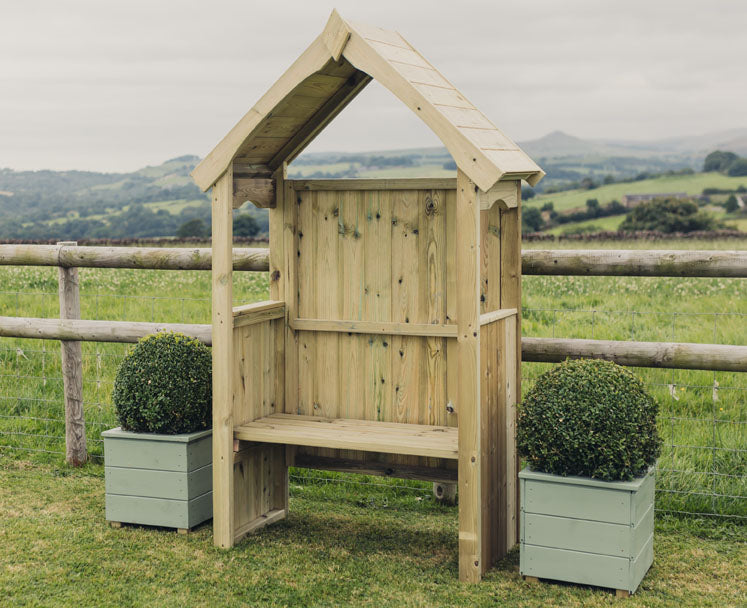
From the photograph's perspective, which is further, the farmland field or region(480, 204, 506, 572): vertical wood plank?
the farmland field

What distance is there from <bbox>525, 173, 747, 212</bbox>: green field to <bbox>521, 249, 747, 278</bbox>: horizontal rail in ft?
135

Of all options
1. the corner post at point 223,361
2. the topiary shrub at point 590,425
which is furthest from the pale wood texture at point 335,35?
the topiary shrub at point 590,425

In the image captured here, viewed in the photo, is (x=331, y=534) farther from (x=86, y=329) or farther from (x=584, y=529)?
(x=86, y=329)

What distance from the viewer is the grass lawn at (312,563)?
4340 millimetres

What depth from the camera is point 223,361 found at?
4965 mm

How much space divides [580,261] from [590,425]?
136 cm

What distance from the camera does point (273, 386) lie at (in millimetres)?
5555

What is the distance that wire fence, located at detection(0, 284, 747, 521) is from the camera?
18.4 ft

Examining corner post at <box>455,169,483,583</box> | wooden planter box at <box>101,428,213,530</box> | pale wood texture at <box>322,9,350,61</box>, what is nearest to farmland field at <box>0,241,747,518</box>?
corner post at <box>455,169,483,583</box>

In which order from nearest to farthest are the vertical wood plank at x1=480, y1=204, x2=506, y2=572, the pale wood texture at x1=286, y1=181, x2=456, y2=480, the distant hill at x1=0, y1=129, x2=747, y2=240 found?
1. the vertical wood plank at x1=480, y1=204, x2=506, y2=572
2. the pale wood texture at x1=286, y1=181, x2=456, y2=480
3. the distant hill at x1=0, y1=129, x2=747, y2=240

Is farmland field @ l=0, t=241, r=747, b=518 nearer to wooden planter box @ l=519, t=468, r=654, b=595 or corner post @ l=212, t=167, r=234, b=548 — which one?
wooden planter box @ l=519, t=468, r=654, b=595

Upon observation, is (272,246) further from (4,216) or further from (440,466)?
(4,216)

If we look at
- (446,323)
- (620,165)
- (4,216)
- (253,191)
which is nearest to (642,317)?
(446,323)

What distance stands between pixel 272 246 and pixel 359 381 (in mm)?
1029
